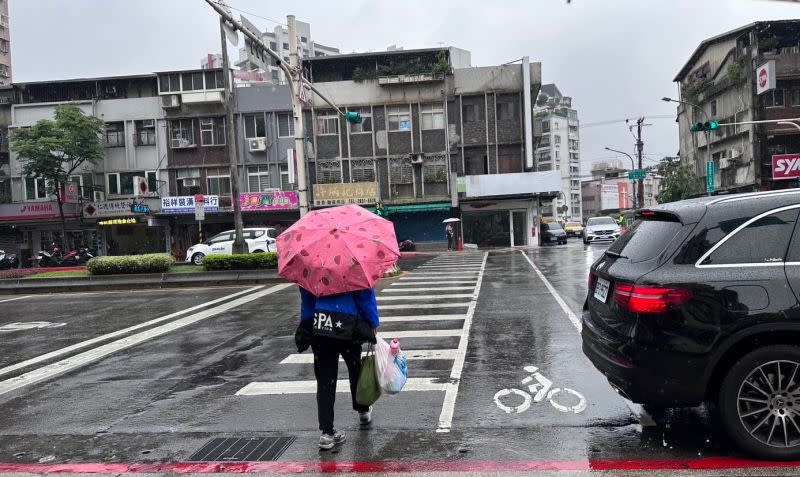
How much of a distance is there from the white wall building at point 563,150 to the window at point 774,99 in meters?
56.0

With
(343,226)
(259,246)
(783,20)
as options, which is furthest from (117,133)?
(783,20)

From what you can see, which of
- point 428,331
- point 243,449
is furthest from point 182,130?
point 243,449

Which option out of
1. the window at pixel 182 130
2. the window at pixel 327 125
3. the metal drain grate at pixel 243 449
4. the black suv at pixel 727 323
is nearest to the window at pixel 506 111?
the window at pixel 327 125

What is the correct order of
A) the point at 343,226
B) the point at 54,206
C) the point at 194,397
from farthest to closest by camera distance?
the point at 54,206
the point at 194,397
the point at 343,226

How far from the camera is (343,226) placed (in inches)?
175

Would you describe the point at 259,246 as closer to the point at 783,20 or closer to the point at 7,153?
the point at 7,153

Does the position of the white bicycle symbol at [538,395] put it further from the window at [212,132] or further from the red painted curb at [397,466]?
the window at [212,132]

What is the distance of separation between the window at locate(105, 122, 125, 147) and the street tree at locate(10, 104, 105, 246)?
1.73m

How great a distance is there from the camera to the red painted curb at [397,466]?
13.0 feet

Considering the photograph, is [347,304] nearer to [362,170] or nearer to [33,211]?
[362,170]

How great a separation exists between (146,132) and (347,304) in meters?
35.6

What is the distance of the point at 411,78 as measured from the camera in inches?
1363

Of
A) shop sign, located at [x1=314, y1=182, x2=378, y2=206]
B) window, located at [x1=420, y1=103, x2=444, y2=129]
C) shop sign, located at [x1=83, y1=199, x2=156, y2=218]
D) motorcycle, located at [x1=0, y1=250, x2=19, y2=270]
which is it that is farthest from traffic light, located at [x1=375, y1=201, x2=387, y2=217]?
motorcycle, located at [x1=0, y1=250, x2=19, y2=270]

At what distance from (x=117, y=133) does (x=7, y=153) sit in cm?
716
